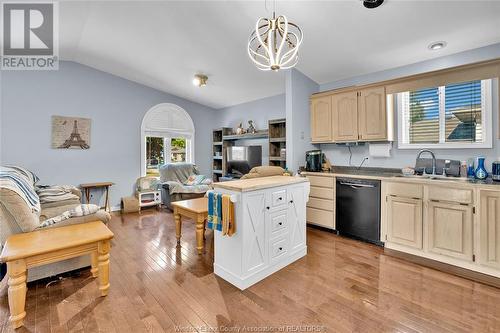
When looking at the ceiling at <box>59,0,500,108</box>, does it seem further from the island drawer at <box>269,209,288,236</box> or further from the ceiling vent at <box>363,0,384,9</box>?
the island drawer at <box>269,209,288,236</box>

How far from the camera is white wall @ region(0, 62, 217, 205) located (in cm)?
430

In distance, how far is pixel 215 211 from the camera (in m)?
2.29

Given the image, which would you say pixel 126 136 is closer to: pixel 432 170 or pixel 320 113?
pixel 320 113

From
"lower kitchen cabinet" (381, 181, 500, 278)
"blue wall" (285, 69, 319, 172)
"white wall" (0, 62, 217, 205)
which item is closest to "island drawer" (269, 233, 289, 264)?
"lower kitchen cabinet" (381, 181, 500, 278)

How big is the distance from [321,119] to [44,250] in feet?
12.2

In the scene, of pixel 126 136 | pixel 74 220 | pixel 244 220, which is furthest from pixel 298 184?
pixel 126 136

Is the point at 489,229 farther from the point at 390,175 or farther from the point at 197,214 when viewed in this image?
the point at 197,214

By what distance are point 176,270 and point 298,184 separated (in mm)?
1614

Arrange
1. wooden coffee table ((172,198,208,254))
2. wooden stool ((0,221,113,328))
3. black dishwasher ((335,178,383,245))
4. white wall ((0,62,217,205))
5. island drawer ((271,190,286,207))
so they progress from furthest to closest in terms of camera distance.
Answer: white wall ((0,62,217,205)), black dishwasher ((335,178,383,245)), wooden coffee table ((172,198,208,254)), island drawer ((271,190,286,207)), wooden stool ((0,221,113,328))

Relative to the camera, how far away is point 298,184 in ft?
9.06

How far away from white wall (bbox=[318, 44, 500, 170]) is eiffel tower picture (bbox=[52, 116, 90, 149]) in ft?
15.2

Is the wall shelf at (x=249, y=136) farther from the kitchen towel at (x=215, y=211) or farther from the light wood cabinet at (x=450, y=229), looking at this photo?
the light wood cabinet at (x=450, y=229)

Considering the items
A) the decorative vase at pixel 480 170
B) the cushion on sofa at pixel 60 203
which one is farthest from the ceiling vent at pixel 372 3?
the cushion on sofa at pixel 60 203

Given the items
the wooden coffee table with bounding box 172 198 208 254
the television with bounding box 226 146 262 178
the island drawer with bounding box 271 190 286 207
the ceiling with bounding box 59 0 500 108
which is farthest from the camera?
the television with bounding box 226 146 262 178
